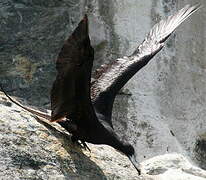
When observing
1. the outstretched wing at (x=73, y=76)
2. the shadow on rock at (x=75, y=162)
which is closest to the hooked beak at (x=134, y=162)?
the shadow on rock at (x=75, y=162)

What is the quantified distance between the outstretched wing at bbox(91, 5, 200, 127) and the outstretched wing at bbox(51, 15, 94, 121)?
13.6 inches

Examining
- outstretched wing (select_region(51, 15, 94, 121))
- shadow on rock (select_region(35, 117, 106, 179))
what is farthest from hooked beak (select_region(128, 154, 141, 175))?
outstretched wing (select_region(51, 15, 94, 121))

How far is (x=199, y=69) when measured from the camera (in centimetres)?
944

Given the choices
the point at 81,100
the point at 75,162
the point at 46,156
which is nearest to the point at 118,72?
the point at 81,100

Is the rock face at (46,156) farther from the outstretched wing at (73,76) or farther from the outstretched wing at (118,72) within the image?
the outstretched wing at (118,72)

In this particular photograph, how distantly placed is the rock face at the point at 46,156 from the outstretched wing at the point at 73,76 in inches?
5.7

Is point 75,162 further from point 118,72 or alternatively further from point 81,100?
point 118,72

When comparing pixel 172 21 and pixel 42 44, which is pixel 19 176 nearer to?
pixel 172 21

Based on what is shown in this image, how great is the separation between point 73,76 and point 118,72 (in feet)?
2.88

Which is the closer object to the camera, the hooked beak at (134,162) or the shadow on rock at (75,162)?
the shadow on rock at (75,162)

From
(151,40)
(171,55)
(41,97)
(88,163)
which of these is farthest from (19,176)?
(171,55)

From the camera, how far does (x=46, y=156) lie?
3.70 metres

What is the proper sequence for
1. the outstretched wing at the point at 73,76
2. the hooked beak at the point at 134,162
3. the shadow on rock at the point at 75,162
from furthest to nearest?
1. the hooked beak at the point at 134,162
2. the outstretched wing at the point at 73,76
3. the shadow on rock at the point at 75,162

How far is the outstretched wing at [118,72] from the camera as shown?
4.54 metres
